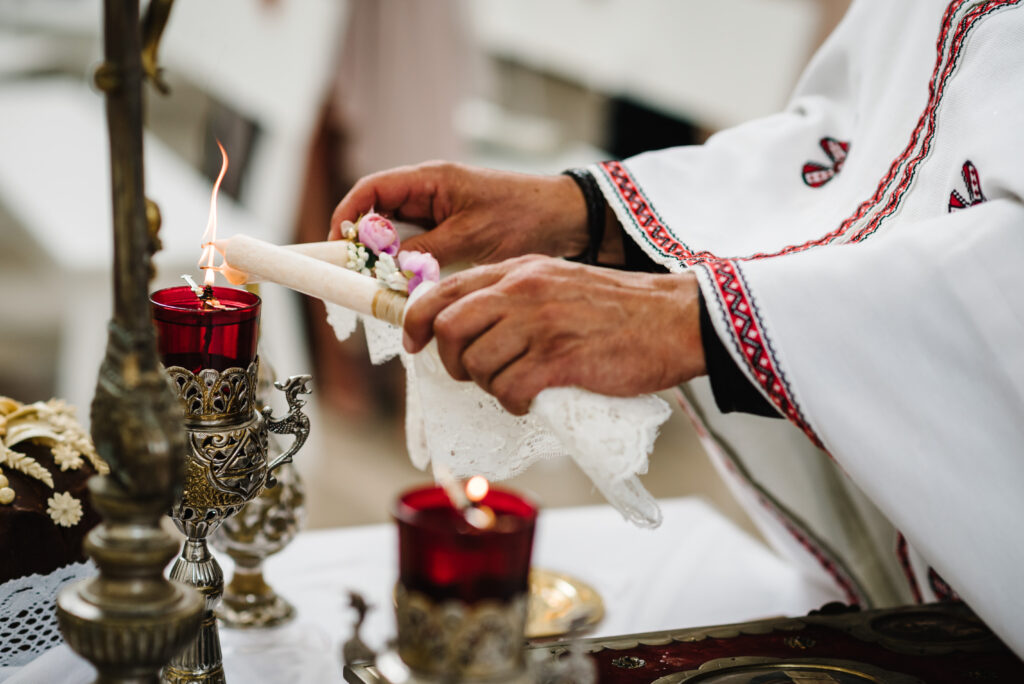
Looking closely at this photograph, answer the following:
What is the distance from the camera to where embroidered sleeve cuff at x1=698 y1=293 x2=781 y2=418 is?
2.18 feet

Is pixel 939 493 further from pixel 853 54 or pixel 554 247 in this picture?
pixel 853 54

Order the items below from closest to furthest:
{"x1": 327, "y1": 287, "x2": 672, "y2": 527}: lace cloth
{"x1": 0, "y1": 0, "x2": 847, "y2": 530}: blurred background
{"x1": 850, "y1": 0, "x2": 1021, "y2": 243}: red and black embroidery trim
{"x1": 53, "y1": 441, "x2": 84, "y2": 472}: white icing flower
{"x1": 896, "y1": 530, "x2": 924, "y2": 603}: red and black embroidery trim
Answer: {"x1": 327, "y1": 287, "x2": 672, "y2": 527}: lace cloth < {"x1": 53, "y1": 441, "x2": 84, "y2": 472}: white icing flower < {"x1": 850, "y1": 0, "x2": 1021, "y2": 243}: red and black embroidery trim < {"x1": 896, "y1": 530, "x2": 924, "y2": 603}: red and black embroidery trim < {"x1": 0, "y1": 0, "x2": 847, "y2": 530}: blurred background

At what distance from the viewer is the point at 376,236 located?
0.72m

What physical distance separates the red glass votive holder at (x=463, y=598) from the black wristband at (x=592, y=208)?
1.88 feet

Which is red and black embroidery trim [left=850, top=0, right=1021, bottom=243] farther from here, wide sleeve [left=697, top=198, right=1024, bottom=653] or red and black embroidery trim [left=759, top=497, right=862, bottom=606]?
red and black embroidery trim [left=759, top=497, right=862, bottom=606]

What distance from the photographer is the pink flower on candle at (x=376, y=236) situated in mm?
724

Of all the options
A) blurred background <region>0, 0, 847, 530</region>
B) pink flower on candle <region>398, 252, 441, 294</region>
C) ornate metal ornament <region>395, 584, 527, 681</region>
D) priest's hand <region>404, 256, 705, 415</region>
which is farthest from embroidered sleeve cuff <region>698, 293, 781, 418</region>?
blurred background <region>0, 0, 847, 530</region>

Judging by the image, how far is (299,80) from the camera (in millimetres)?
2850

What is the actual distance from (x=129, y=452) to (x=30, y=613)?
0.29 meters

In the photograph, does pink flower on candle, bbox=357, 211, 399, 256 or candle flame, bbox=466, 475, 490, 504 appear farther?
pink flower on candle, bbox=357, 211, 399, 256

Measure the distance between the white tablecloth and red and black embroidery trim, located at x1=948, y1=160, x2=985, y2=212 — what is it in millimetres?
431

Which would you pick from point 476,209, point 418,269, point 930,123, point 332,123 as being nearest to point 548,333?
point 418,269

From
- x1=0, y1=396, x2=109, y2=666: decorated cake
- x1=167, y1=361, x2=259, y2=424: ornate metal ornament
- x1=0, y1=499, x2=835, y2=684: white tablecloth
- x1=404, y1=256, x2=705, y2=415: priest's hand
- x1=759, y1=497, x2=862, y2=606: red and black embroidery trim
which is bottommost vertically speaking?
x1=0, y1=499, x2=835, y2=684: white tablecloth

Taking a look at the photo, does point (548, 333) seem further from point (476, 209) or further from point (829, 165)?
point (829, 165)
